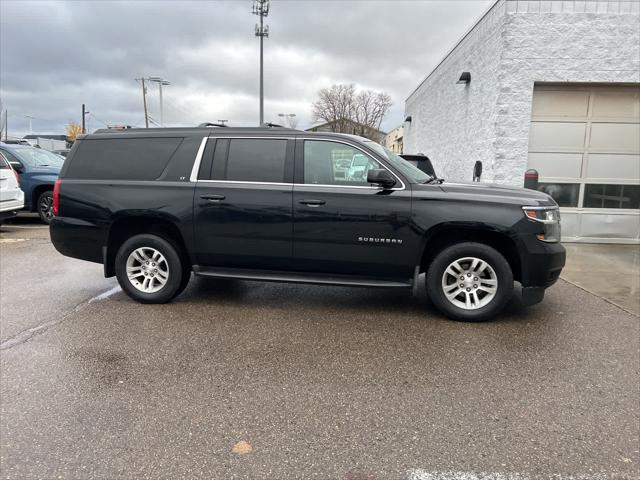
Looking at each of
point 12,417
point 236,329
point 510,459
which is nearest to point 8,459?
point 12,417

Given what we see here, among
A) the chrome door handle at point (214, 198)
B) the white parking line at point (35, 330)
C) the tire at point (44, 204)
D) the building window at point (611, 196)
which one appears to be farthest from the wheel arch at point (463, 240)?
the tire at point (44, 204)

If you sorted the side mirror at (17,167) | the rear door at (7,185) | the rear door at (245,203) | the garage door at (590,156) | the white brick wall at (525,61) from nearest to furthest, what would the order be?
the rear door at (245,203) < the white brick wall at (525,61) < the garage door at (590,156) < the rear door at (7,185) < the side mirror at (17,167)

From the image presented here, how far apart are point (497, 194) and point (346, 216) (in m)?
1.51

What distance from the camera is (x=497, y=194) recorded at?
474 centimetres

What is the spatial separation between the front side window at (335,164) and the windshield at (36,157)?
9.25 m

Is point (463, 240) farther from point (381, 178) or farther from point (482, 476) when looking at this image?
point (482, 476)

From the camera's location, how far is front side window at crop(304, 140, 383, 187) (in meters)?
4.89

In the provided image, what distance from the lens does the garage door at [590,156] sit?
9094mm

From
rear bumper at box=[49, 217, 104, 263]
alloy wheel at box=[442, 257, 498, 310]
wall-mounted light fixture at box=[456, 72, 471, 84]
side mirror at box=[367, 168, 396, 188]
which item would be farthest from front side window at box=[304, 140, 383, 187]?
wall-mounted light fixture at box=[456, 72, 471, 84]

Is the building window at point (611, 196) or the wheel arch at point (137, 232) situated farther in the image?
the building window at point (611, 196)

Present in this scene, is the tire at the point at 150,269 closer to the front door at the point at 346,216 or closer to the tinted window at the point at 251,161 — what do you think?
the tinted window at the point at 251,161

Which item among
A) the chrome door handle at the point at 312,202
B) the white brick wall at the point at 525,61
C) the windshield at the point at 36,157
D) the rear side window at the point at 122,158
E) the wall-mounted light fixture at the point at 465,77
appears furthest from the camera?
the windshield at the point at 36,157

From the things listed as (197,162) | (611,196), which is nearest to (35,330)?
(197,162)

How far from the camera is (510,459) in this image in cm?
264
